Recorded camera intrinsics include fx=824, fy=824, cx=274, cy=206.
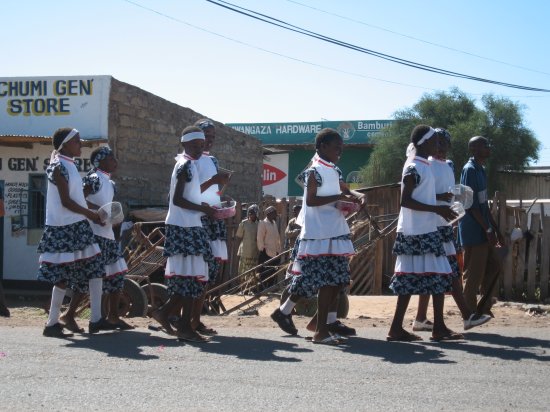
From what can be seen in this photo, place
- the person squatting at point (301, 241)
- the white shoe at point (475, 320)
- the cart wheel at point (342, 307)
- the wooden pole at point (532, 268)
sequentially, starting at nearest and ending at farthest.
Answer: the person squatting at point (301, 241)
the white shoe at point (475, 320)
the cart wheel at point (342, 307)
the wooden pole at point (532, 268)

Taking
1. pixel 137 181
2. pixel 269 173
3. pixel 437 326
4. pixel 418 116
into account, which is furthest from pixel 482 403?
pixel 269 173

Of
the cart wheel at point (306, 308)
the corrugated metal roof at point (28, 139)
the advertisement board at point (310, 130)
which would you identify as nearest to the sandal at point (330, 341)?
the cart wheel at point (306, 308)

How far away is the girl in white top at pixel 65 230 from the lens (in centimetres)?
752

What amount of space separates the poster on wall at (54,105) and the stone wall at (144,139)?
260 mm

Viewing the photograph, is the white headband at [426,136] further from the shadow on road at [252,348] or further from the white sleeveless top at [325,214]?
the shadow on road at [252,348]

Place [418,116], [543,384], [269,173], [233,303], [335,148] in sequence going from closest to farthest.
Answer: [543,384] < [335,148] < [233,303] < [418,116] < [269,173]

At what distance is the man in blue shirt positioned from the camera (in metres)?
8.05

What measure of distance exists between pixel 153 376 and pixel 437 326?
2691 mm

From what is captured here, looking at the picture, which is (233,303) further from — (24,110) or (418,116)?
(418,116)

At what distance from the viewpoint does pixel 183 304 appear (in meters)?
7.49

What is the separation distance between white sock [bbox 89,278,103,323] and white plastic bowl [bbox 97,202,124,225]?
1.89ft

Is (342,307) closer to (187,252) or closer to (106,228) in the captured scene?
(187,252)

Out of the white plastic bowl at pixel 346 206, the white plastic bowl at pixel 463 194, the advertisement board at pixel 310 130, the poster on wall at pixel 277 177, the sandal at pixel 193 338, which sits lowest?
the sandal at pixel 193 338

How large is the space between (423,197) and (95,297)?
322cm
